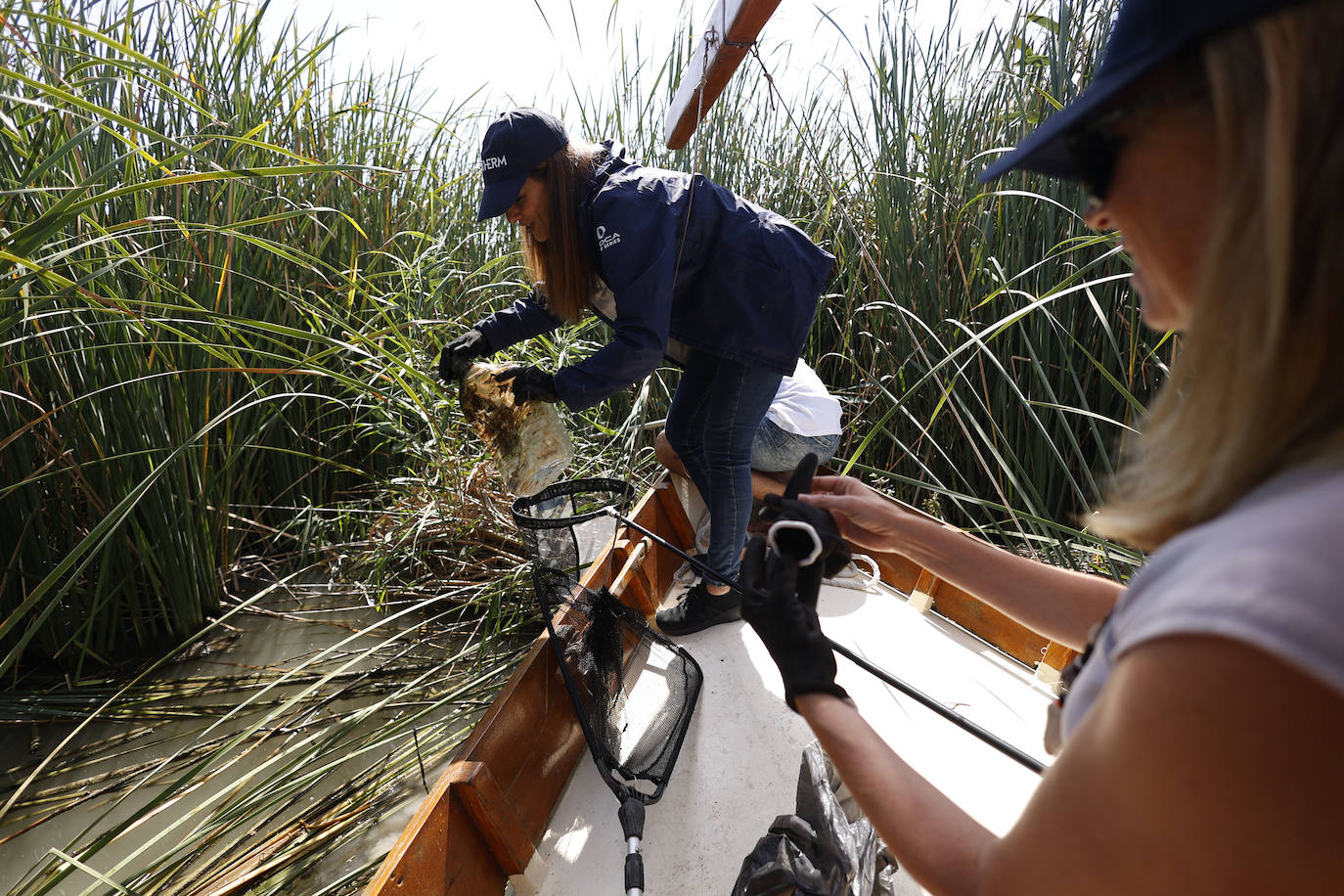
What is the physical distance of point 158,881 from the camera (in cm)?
163

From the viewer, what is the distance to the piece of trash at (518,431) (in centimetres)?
213

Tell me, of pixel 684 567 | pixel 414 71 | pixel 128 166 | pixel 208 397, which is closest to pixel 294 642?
pixel 208 397

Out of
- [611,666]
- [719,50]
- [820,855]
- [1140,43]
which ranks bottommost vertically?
[611,666]

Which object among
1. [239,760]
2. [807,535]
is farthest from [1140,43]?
[239,760]

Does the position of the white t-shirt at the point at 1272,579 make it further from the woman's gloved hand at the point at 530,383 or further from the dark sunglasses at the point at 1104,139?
the woman's gloved hand at the point at 530,383

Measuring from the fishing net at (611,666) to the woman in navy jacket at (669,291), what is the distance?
0.26 m

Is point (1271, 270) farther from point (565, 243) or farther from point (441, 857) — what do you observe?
point (565, 243)

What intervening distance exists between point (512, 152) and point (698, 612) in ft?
4.86

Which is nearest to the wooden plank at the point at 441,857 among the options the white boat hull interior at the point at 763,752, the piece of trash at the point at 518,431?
the white boat hull interior at the point at 763,752

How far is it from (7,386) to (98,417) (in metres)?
0.22

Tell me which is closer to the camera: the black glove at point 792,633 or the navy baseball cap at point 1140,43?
the navy baseball cap at point 1140,43

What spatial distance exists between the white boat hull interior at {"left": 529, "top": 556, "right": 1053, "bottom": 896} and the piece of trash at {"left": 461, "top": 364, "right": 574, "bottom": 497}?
28.4 inches

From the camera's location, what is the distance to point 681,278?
217cm

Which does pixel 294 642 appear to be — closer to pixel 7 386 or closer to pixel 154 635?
pixel 154 635
